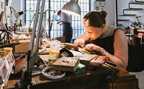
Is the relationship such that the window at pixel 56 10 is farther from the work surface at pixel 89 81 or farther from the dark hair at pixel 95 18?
the work surface at pixel 89 81

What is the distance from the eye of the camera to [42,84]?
0.67 m

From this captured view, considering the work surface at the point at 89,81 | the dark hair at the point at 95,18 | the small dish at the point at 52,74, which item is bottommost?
the work surface at the point at 89,81

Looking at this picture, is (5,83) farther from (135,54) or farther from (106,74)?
(135,54)

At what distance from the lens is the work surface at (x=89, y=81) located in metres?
0.68

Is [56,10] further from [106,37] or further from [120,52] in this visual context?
[120,52]

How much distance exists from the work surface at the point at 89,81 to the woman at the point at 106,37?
418 millimetres

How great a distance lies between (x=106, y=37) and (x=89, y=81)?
1.04 metres

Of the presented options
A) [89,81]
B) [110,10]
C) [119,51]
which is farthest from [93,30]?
[110,10]

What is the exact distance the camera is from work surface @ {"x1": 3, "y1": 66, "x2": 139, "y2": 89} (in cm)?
68

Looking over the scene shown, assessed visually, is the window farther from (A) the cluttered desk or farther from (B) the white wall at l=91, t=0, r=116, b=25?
(A) the cluttered desk

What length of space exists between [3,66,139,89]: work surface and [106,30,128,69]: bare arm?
1.39 feet

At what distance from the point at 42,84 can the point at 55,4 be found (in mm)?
5734

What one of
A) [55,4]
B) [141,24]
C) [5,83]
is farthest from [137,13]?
[5,83]

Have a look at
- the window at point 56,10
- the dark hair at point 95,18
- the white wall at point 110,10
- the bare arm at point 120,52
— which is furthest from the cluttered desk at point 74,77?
the white wall at point 110,10
